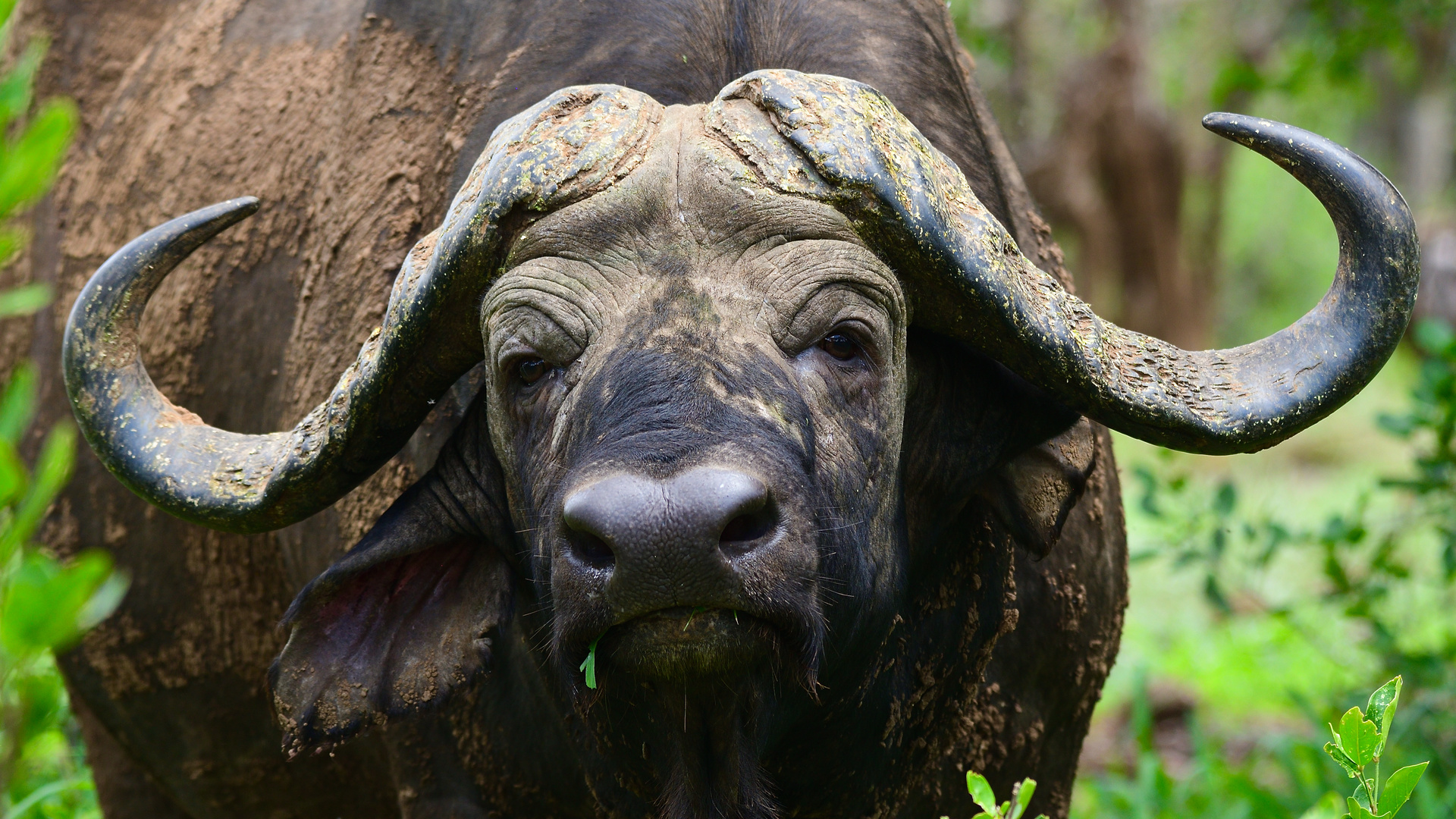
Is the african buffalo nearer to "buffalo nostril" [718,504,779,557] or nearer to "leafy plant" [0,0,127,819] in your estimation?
"buffalo nostril" [718,504,779,557]

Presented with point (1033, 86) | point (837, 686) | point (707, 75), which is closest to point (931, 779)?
point (837, 686)

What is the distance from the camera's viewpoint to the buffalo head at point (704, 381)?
88.7 inches

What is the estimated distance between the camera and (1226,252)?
25.6 meters

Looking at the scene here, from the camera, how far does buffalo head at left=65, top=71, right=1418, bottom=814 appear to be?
7.39 ft

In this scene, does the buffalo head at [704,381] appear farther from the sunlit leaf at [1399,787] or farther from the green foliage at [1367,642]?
the green foliage at [1367,642]

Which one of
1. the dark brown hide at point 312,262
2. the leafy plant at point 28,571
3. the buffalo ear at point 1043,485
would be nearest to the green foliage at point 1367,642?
the dark brown hide at point 312,262

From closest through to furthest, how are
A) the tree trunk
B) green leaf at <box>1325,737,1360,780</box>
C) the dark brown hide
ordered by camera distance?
1. green leaf at <box>1325,737,1360,780</box>
2. the dark brown hide
3. the tree trunk

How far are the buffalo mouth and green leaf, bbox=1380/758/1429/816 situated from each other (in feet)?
3.07

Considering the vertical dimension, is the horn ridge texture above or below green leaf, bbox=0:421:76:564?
below

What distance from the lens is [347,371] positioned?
273 cm

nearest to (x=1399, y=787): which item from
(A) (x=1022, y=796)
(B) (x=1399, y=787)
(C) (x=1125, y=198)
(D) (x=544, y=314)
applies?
(B) (x=1399, y=787)

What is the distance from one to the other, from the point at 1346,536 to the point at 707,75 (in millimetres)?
2845

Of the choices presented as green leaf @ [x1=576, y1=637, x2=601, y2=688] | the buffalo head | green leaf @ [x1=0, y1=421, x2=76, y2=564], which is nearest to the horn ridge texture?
the buffalo head

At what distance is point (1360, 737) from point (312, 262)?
8.78 feet
